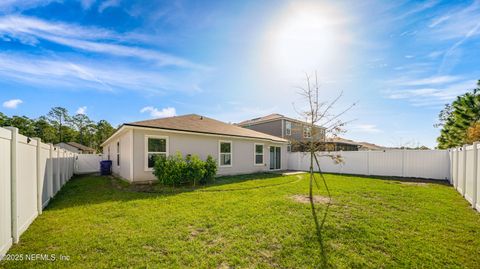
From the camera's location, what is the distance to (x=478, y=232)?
3883 mm

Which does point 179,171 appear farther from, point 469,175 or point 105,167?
point 469,175

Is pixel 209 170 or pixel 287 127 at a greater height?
pixel 287 127

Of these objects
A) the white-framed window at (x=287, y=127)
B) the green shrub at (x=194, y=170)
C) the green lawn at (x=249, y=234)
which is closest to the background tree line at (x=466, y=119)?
the green lawn at (x=249, y=234)

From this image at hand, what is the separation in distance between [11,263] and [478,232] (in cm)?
767

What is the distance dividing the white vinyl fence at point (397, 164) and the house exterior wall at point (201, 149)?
15.1 ft

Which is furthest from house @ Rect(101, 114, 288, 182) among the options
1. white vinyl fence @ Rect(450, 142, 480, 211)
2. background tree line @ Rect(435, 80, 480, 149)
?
background tree line @ Rect(435, 80, 480, 149)

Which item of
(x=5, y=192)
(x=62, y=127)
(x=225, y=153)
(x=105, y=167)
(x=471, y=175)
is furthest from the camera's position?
(x=62, y=127)

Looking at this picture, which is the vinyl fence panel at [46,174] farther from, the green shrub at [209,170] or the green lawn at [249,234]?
the green shrub at [209,170]

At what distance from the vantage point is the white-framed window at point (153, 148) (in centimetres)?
955

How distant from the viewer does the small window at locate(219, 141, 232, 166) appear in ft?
41.3

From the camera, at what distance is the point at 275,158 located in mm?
17078

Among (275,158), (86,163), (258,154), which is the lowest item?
(86,163)

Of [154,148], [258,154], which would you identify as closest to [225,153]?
[258,154]

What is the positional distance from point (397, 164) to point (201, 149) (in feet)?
40.4
